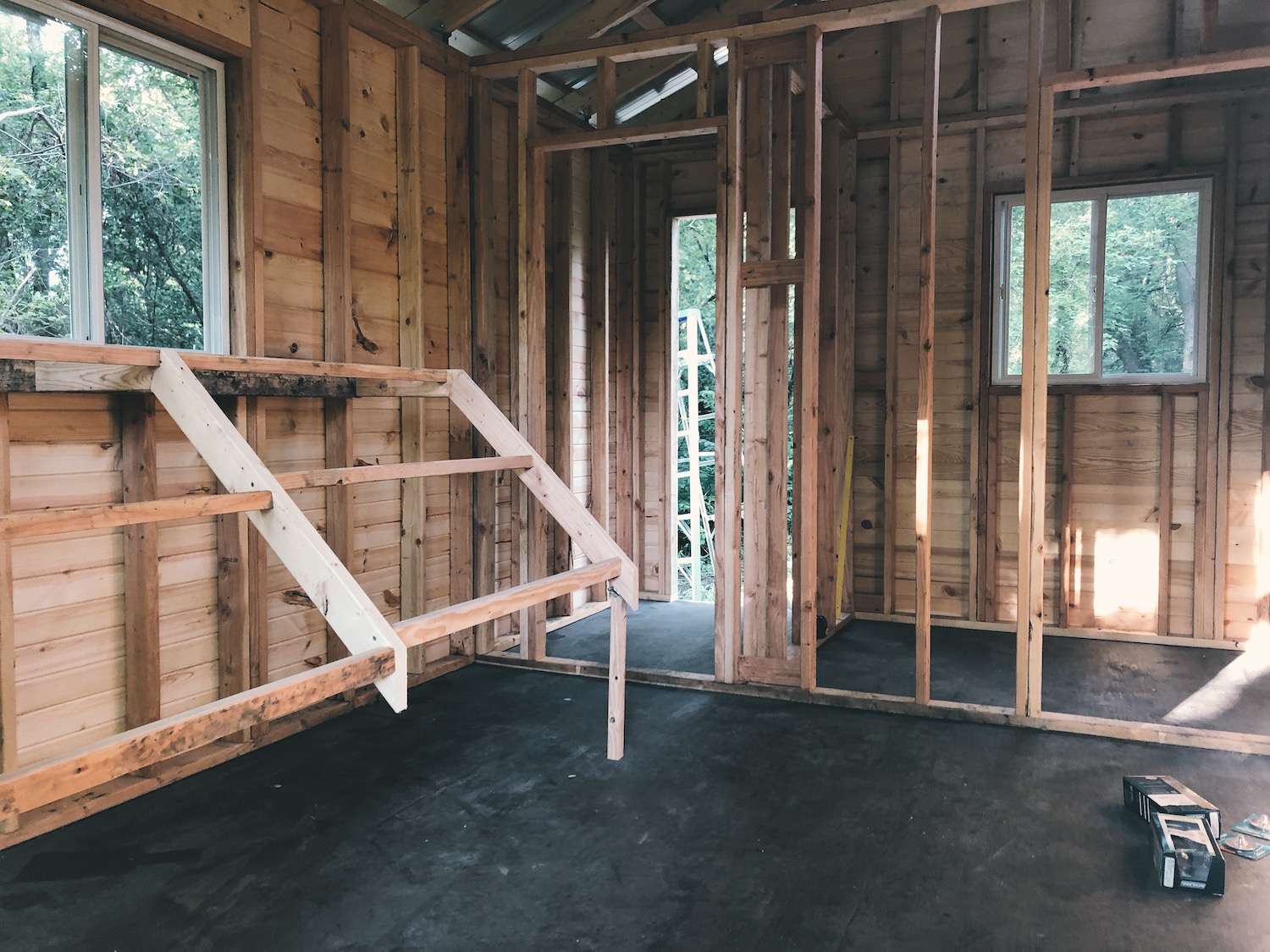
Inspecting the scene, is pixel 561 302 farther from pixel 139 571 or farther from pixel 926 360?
pixel 139 571

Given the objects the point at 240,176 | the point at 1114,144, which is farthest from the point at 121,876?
the point at 1114,144

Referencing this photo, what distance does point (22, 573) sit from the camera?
2764 mm

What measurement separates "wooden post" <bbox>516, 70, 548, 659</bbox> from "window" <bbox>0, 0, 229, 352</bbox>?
4.95 ft

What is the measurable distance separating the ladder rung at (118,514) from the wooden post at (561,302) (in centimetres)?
320

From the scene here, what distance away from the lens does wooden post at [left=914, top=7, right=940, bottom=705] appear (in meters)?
3.75

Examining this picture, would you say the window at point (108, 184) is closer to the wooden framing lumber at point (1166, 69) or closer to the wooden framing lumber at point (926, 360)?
the wooden framing lumber at point (926, 360)

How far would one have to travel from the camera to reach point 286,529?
7.70ft

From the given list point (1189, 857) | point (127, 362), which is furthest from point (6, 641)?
point (1189, 857)

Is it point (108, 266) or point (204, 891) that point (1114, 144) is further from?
point (204, 891)

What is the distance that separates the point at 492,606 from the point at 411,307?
222cm

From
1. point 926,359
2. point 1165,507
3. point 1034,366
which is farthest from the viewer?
point 1165,507

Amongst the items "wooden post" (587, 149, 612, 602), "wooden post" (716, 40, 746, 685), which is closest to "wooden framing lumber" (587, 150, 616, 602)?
"wooden post" (587, 149, 612, 602)

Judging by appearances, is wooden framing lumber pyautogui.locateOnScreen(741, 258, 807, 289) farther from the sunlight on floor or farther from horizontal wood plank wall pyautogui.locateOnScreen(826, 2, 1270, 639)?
the sunlight on floor

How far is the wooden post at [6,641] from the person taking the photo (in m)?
2.65
